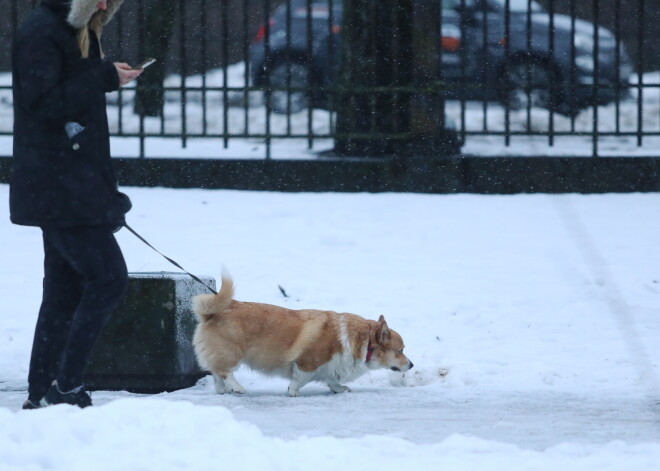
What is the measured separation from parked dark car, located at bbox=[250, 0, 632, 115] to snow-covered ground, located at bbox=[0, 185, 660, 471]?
3.05 feet

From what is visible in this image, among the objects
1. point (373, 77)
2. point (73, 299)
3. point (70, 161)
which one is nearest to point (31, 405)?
point (73, 299)

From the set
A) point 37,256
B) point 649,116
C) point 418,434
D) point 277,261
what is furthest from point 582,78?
point 418,434

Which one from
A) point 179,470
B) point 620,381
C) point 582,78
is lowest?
point 620,381

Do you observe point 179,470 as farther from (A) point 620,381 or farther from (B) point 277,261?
(B) point 277,261

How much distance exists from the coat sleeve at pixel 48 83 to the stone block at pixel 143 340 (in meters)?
1.54

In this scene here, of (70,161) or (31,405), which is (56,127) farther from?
(31,405)

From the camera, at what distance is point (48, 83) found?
4.48 meters

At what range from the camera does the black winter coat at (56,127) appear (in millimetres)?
4504

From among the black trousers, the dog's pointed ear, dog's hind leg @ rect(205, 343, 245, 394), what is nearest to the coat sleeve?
the black trousers

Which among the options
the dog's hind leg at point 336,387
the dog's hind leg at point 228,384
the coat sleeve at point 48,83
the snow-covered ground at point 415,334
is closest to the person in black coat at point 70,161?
the coat sleeve at point 48,83

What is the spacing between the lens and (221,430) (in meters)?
3.97

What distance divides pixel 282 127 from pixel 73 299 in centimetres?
679

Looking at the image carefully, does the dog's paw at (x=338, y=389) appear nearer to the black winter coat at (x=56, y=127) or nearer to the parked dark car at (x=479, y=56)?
the black winter coat at (x=56, y=127)

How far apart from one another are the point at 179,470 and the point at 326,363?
2.49 meters
